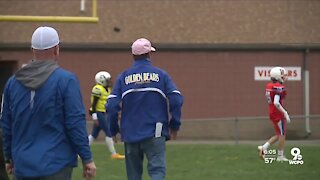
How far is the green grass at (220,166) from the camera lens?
11.3 m

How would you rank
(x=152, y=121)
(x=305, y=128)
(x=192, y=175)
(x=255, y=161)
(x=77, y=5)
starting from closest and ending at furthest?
(x=152, y=121), (x=192, y=175), (x=255, y=161), (x=305, y=128), (x=77, y=5)

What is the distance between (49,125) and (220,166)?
7.48 m

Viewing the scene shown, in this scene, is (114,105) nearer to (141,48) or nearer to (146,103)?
(146,103)

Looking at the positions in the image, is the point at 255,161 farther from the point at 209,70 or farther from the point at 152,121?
the point at 209,70

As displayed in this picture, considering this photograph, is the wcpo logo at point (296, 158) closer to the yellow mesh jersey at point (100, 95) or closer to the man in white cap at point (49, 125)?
the yellow mesh jersey at point (100, 95)

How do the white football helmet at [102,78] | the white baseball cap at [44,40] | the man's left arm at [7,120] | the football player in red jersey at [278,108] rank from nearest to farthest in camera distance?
the white baseball cap at [44,40]
the man's left arm at [7,120]
the football player in red jersey at [278,108]
the white football helmet at [102,78]

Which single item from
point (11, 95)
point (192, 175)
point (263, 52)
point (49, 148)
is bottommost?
point (192, 175)

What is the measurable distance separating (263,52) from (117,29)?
4.92 m

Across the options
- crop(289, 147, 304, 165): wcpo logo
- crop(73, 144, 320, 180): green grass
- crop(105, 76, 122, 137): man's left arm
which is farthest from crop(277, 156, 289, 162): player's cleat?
crop(105, 76, 122, 137): man's left arm

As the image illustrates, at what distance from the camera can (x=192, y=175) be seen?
37.6ft

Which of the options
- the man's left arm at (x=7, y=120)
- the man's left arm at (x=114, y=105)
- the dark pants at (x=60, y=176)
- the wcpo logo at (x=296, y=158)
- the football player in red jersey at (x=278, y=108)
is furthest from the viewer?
the football player in red jersey at (x=278, y=108)

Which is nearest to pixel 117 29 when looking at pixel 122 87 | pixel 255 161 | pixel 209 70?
pixel 209 70

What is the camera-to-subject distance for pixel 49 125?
5531 mm

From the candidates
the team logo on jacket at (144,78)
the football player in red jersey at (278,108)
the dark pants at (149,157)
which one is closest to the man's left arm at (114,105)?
the team logo on jacket at (144,78)
